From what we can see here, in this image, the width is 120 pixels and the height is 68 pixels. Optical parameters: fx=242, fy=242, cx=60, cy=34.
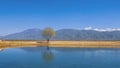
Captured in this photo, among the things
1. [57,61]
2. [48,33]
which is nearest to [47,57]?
[57,61]

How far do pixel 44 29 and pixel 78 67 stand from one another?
120 m

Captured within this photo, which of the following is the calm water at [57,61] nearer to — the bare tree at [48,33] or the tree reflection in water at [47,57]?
the tree reflection in water at [47,57]

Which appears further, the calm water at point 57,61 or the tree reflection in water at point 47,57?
the tree reflection in water at point 47,57

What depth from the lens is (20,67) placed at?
141 ft

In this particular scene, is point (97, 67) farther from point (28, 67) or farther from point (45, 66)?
point (28, 67)

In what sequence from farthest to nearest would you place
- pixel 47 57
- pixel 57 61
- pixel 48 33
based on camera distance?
pixel 48 33
pixel 47 57
pixel 57 61

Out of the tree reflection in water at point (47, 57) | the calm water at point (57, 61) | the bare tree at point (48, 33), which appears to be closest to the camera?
the calm water at point (57, 61)

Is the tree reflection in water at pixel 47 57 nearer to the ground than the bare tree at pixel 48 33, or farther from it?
nearer to the ground

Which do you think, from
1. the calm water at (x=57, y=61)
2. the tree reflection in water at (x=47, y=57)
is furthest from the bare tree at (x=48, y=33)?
the calm water at (x=57, y=61)

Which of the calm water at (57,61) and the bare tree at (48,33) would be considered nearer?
the calm water at (57,61)

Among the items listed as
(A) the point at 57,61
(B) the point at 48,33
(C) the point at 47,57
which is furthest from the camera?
(B) the point at 48,33

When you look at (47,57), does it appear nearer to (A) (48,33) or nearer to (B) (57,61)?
(B) (57,61)

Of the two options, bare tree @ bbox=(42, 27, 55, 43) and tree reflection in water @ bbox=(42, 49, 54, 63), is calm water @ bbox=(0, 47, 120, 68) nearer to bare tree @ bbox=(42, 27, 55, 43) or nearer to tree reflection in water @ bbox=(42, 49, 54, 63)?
tree reflection in water @ bbox=(42, 49, 54, 63)

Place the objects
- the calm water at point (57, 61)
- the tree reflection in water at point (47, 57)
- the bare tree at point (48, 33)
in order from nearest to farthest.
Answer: the calm water at point (57, 61)
the tree reflection in water at point (47, 57)
the bare tree at point (48, 33)
